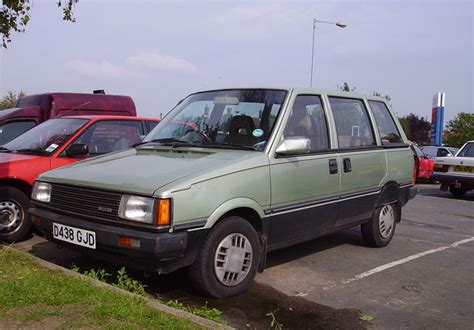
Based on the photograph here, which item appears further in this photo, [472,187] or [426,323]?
[472,187]

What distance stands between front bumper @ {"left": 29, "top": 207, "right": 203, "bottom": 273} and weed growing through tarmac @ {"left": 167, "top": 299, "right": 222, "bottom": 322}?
0.89 ft

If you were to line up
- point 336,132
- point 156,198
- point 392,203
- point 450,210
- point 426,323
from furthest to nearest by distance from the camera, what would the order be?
point 450,210
point 392,203
point 336,132
point 426,323
point 156,198

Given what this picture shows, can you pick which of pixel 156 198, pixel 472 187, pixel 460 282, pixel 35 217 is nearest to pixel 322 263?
pixel 460 282

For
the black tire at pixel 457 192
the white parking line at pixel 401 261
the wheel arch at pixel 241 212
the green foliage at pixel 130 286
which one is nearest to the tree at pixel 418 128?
the black tire at pixel 457 192

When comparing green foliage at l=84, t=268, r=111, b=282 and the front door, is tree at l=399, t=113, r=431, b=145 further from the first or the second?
green foliage at l=84, t=268, r=111, b=282

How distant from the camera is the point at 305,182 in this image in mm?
4750

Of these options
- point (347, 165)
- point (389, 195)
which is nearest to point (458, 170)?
point (389, 195)

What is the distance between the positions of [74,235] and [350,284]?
8.73ft

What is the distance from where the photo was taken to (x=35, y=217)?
175 inches

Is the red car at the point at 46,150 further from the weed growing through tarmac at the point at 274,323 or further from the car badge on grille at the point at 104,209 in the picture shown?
the weed growing through tarmac at the point at 274,323

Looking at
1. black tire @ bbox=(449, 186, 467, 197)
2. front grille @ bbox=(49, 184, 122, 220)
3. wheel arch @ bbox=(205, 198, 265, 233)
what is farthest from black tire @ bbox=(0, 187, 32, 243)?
black tire @ bbox=(449, 186, 467, 197)

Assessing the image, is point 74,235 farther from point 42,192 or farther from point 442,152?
point 442,152

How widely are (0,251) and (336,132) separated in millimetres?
3640

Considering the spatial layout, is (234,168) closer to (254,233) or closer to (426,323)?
(254,233)
